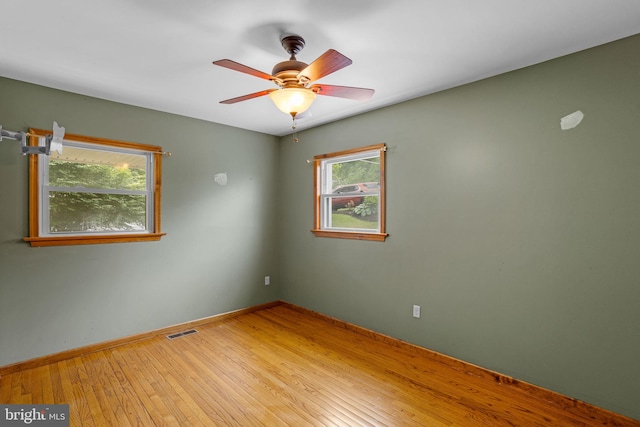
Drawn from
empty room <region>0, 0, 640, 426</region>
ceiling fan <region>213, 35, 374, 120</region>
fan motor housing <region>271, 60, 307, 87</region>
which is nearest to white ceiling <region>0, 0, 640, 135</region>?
empty room <region>0, 0, 640, 426</region>

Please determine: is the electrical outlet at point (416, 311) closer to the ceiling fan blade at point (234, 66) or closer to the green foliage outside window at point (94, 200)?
the ceiling fan blade at point (234, 66)

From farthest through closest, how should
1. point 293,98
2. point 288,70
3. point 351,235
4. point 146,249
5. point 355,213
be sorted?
point 355,213, point 351,235, point 146,249, point 293,98, point 288,70

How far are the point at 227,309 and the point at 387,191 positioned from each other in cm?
247

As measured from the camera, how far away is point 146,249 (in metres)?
3.50

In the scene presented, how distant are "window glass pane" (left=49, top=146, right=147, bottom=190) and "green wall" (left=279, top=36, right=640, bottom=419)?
2446 mm

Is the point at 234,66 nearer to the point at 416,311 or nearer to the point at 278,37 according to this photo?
the point at 278,37

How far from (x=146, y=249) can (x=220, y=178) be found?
1177 mm

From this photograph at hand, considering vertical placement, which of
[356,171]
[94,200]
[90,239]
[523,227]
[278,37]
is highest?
[278,37]

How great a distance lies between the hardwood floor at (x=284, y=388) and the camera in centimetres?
215

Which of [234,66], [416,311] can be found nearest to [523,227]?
[416,311]

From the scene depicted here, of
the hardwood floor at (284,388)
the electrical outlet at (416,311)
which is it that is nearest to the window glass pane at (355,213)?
the electrical outlet at (416,311)

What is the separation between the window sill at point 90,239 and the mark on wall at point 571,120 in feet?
12.3

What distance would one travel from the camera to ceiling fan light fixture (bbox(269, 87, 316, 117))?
206cm

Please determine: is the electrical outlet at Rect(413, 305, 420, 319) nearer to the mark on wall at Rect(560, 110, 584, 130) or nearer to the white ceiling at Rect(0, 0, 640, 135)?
the mark on wall at Rect(560, 110, 584, 130)
